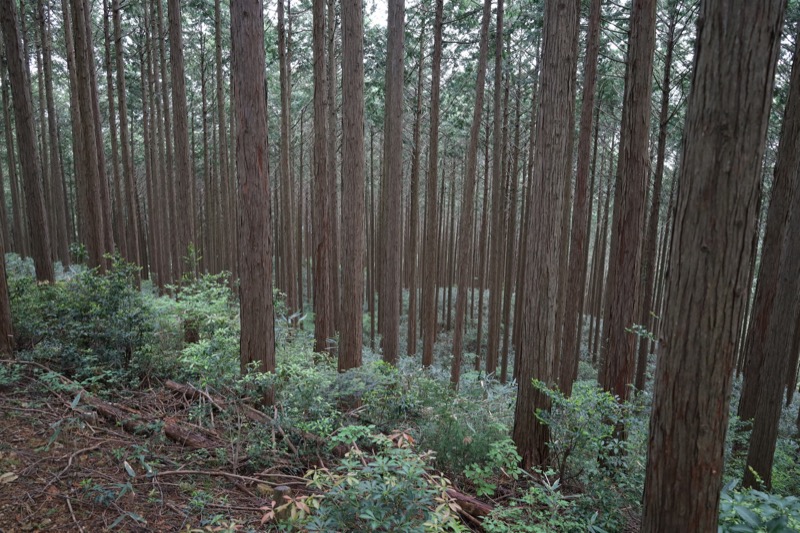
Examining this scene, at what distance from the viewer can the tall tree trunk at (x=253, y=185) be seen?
16.9 feet

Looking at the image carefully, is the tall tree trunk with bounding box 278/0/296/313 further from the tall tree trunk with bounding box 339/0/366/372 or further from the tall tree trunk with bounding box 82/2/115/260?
the tall tree trunk with bounding box 82/2/115/260

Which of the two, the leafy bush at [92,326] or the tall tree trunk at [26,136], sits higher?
the tall tree trunk at [26,136]

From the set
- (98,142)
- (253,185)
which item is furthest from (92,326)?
(98,142)

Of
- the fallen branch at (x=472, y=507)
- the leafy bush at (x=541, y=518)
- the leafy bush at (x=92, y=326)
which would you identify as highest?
the leafy bush at (x=92, y=326)

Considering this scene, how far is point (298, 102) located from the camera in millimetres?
20453

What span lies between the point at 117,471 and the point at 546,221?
4.99 meters

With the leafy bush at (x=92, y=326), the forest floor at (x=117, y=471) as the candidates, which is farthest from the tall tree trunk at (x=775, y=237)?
the leafy bush at (x=92, y=326)

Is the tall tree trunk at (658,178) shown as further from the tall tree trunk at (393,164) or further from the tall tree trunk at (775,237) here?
the tall tree trunk at (393,164)

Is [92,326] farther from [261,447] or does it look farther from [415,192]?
[415,192]

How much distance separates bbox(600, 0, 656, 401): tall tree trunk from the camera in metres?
5.55

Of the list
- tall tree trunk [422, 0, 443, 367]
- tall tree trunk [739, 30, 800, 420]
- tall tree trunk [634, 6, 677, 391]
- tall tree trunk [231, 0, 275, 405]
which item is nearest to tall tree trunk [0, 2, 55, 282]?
tall tree trunk [231, 0, 275, 405]

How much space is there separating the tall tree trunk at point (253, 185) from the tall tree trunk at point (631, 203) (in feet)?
15.5

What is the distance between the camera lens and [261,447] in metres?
4.59

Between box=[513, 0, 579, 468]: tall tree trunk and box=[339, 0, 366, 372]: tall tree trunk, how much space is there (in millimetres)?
3342
